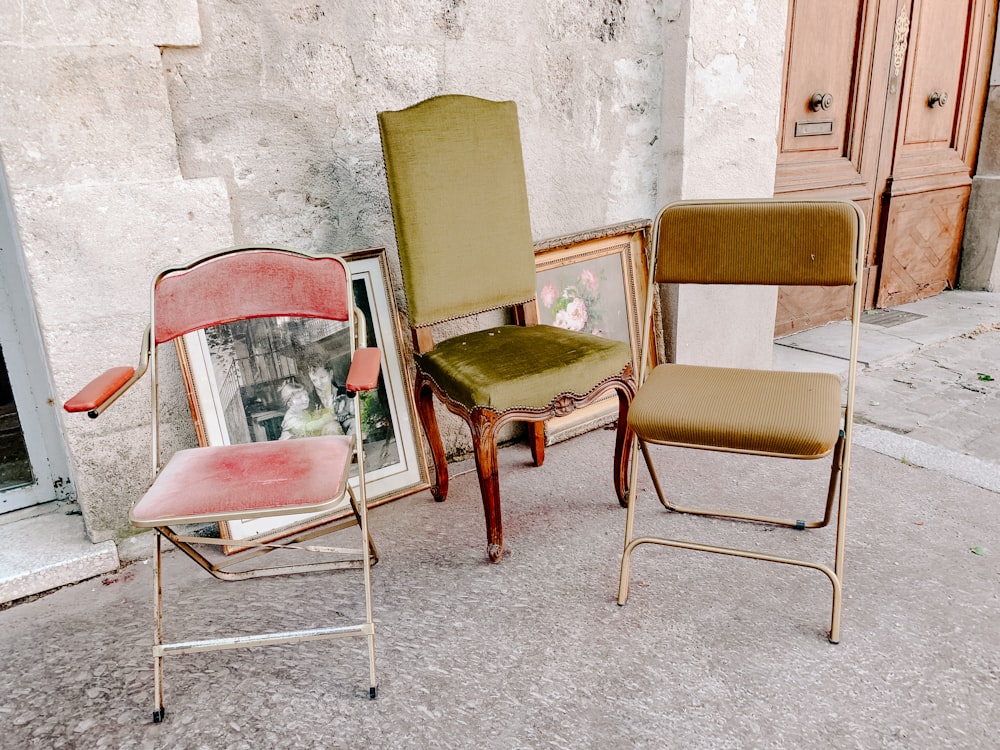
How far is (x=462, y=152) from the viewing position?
91.3 inches

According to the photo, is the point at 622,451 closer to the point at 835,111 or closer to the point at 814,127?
the point at 814,127

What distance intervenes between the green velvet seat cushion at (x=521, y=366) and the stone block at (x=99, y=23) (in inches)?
47.1

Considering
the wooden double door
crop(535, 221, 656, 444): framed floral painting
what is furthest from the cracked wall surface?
the wooden double door

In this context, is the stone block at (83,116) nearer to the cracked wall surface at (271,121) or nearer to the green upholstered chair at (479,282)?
the cracked wall surface at (271,121)

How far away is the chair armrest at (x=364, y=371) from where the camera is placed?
1620mm

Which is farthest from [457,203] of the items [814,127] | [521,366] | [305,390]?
[814,127]

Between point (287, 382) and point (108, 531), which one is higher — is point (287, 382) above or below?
above

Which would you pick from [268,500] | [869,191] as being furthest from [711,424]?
[869,191]

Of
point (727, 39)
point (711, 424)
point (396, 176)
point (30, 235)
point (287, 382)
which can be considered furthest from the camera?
point (727, 39)

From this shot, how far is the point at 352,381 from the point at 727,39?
228cm

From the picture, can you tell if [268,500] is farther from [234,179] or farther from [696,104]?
[696,104]

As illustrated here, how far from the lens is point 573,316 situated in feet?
9.80

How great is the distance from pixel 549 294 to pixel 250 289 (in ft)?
4.18

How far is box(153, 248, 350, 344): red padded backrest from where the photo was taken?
1940 mm
